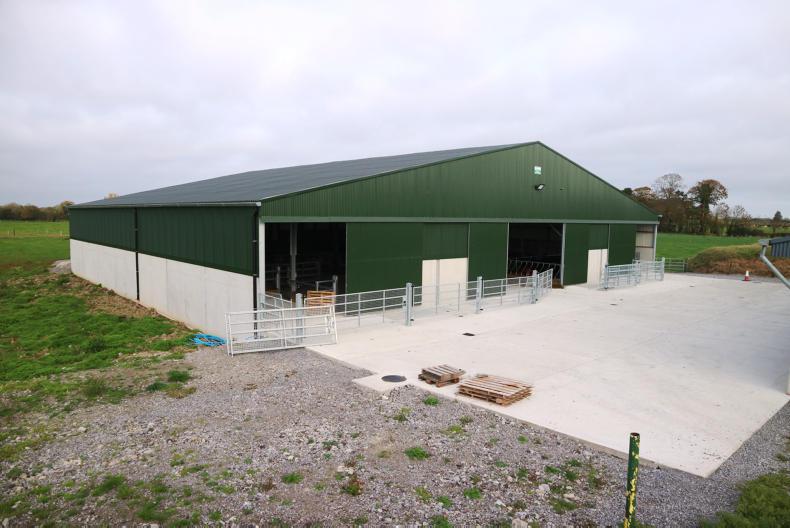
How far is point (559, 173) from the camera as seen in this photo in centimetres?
2689

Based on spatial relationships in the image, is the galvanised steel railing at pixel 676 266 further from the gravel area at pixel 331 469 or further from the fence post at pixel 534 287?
the gravel area at pixel 331 469

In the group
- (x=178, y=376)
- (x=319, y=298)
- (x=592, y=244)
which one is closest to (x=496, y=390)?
(x=178, y=376)

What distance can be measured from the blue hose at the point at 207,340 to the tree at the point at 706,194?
3284 inches

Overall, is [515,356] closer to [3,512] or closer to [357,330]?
[357,330]

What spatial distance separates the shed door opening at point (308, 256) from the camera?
81.8 ft

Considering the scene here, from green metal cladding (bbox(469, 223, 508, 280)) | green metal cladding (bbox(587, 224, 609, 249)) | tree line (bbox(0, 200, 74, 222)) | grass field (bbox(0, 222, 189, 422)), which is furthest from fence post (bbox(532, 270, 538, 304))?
tree line (bbox(0, 200, 74, 222))

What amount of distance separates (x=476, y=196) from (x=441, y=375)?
13.1m

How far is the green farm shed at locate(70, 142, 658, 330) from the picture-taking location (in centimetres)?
1689

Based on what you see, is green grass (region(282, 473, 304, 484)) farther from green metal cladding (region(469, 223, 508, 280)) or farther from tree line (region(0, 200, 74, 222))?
tree line (region(0, 200, 74, 222))

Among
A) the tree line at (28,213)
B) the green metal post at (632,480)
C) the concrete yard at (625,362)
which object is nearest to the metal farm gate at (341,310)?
the concrete yard at (625,362)

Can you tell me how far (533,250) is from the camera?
115 ft

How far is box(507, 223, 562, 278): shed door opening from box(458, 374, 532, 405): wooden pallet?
21.9 meters

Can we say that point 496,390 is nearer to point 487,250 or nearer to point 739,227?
point 487,250

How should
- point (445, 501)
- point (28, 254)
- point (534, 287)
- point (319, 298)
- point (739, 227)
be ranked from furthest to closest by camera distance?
point (739, 227)
point (28, 254)
point (534, 287)
point (319, 298)
point (445, 501)
